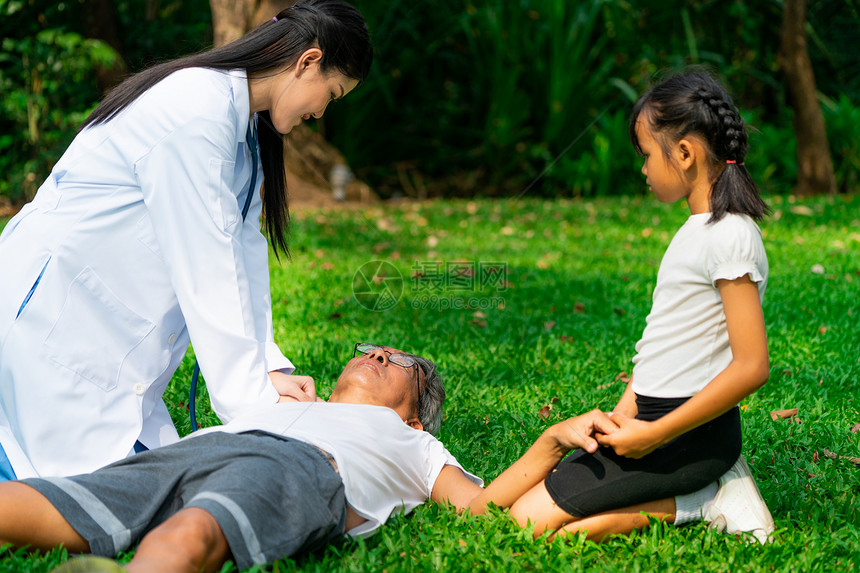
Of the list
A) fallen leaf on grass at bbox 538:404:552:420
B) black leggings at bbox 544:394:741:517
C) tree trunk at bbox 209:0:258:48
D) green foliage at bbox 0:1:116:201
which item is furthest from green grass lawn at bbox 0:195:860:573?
green foliage at bbox 0:1:116:201

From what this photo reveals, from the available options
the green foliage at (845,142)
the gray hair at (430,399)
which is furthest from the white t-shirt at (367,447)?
the green foliage at (845,142)

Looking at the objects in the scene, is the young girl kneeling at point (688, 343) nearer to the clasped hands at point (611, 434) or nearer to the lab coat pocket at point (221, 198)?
the clasped hands at point (611, 434)

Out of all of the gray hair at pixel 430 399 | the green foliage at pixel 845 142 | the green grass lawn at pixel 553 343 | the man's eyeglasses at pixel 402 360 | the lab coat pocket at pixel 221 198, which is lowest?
the green foliage at pixel 845 142

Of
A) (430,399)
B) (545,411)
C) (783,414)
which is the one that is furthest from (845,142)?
(430,399)

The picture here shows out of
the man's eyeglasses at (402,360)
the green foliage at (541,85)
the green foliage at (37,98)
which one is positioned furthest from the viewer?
the green foliage at (541,85)

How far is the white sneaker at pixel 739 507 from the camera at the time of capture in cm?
231

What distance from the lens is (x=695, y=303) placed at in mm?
2166

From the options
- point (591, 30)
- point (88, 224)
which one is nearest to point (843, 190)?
point (591, 30)

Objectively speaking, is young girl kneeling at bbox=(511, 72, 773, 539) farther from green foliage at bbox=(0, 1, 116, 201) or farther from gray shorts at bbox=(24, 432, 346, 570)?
green foliage at bbox=(0, 1, 116, 201)

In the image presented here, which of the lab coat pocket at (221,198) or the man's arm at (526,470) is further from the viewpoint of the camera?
the lab coat pocket at (221,198)

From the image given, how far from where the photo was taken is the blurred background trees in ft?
35.2

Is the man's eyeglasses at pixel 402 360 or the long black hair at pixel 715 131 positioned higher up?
the long black hair at pixel 715 131

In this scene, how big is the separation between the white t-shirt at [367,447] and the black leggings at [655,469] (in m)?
0.45

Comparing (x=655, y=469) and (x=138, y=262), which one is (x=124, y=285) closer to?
(x=138, y=262)
